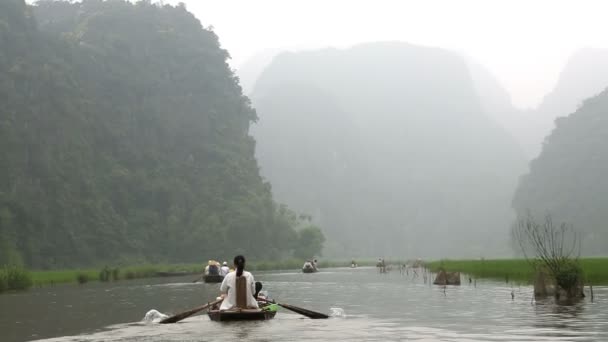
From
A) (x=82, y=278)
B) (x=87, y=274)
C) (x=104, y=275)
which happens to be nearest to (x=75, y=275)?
(x=82, y=278)

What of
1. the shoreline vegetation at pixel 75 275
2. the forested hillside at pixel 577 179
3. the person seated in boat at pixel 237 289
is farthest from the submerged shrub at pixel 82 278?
the forested hillside at pixel 577 179

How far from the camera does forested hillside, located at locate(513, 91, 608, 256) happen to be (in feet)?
342

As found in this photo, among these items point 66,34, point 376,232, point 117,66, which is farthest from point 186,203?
point 376,232

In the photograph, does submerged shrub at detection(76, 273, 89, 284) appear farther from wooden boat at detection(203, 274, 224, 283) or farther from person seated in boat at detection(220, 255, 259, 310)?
Result: person seated in boat at detection(220, 255, 259, 310)

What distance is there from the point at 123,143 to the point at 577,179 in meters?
69.7

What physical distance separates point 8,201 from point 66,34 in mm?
39643

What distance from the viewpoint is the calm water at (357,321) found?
52.7ft

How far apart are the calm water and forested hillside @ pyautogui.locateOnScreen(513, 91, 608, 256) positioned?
79.5 meters

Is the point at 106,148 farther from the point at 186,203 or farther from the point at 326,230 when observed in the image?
the point at 326,230

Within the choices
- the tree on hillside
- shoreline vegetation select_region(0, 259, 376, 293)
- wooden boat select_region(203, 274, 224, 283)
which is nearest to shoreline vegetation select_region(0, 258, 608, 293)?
shoreline vegetation select_region(0, 259, 376, 293)

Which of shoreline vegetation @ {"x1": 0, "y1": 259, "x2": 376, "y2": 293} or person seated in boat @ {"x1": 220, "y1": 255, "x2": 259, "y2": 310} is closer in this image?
person seated in boat @ {"x1": 220, "y1": 255, "x2": 259, "y2": 310}

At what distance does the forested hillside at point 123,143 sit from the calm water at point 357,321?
41107mm

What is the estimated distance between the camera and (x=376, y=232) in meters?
190

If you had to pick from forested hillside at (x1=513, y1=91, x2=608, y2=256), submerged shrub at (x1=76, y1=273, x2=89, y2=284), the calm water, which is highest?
forested hillside at (x1=513, y1=91, x2=608, y2=256)
